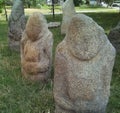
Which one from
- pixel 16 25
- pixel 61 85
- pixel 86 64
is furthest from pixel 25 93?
pixel 16 25

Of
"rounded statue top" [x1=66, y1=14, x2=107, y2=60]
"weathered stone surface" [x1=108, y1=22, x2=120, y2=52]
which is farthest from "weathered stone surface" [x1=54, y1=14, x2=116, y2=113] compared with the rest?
"weathered stone surface" [x1=108, y1=22, x2=120, y2=52]

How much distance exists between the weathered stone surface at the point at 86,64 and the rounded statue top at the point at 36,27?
202 centimetres

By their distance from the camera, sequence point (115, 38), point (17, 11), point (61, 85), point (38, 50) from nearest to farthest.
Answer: point (61, 85) < point (38, 50) < point (115, 38) < point (17, 11)

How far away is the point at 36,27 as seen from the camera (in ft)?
19.5

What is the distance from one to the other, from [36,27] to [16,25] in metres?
3.04

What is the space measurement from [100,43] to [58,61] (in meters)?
0.48

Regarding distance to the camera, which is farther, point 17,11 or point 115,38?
point 17,11

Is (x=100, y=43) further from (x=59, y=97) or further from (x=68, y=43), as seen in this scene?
(x=59, y=97)

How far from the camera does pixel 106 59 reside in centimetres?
392

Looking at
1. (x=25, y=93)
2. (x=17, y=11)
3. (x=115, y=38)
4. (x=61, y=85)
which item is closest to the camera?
(x=61, y=85)

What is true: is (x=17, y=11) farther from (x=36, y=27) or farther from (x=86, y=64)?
(x=86, y=64)

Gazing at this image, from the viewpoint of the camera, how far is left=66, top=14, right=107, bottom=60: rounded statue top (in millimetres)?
3857

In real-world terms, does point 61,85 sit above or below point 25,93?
above

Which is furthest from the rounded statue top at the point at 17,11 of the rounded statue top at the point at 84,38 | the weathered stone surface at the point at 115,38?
the rounded statue top at the point at 84,38
